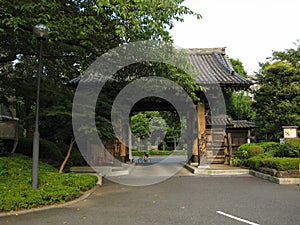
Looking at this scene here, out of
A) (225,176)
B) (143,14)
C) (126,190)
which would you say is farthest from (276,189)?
(143,14)

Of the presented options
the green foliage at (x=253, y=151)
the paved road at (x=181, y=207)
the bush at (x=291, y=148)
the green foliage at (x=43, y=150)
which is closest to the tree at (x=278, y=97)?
the green foliage at (x=253, y=151)

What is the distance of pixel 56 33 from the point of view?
270 inches

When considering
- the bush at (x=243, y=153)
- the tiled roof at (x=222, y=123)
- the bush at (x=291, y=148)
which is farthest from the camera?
the tiled roof at (x=222, y=123)

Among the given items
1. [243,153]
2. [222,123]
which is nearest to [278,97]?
[222,123]

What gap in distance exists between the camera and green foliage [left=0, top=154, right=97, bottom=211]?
5678 millimetres

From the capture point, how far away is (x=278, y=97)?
1692 cm

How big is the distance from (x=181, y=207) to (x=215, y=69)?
33.7 ft

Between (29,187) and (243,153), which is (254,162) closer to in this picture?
(243,153)

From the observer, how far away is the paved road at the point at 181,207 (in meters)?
4.84

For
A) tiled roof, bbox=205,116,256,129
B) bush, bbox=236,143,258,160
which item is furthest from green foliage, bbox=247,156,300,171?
tiled roof, bbox=205,116,256,129

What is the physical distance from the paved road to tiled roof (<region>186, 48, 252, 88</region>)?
5.27 meters

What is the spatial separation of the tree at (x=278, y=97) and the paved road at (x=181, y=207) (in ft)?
30.7

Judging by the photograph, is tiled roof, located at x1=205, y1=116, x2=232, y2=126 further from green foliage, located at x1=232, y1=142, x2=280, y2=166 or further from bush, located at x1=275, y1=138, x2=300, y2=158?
bush, located at x1=275, y1=138, x2=300, y2=158

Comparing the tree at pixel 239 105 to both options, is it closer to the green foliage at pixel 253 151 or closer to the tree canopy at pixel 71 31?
the green foliage at pixel 253 151
